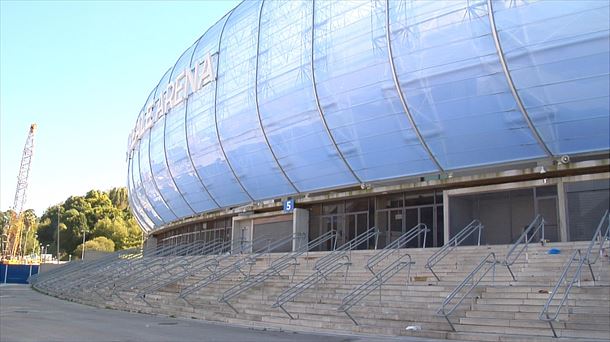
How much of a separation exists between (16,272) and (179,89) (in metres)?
31.4

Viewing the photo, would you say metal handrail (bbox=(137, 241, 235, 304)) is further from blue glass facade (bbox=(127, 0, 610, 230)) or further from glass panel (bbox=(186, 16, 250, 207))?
blue glass facade (bbox=(127, 0, 610, 230))

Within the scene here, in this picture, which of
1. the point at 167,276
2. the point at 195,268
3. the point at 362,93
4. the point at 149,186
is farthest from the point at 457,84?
the point at 149,186

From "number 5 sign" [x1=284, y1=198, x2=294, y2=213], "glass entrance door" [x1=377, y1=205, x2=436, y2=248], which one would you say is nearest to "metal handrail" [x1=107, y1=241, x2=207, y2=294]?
"number 5 sign" [x1=284, y1=198, x2=294, y2=213]

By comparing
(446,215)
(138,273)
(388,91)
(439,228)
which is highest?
(388,91)

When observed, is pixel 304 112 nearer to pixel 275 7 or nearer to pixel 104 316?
pixel 275 7

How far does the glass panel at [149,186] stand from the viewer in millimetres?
40031

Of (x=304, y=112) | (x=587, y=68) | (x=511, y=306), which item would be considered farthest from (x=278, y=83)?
(x=511, y=306)

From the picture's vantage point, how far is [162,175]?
1490 inches

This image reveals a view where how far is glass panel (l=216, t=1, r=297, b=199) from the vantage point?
2702 centimetres

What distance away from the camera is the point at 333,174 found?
2448 centimetres

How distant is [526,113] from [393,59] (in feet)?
16.7

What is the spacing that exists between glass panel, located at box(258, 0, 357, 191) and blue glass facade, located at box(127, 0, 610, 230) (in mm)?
64

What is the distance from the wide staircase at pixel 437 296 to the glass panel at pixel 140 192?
23163 millimetres

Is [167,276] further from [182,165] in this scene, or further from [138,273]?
[182,165]
